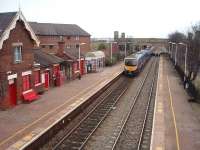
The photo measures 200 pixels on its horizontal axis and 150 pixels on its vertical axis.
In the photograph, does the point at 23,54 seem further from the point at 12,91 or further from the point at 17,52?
the point at 12,91

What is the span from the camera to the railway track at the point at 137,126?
17.8m

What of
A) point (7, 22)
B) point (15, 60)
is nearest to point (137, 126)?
point (15, 60)

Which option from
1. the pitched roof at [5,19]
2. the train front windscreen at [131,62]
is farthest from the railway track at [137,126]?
the train front windscreen at [131,62]

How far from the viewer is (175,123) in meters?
21.5

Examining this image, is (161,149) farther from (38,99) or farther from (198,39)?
(198,39)

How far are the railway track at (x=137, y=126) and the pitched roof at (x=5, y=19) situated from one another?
1010 centimetres

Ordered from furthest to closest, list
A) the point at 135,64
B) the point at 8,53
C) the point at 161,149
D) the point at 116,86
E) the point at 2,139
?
the point at 135,64, the point at 116,86, the point at 8,53, the point at 2,139, the point at 161,149

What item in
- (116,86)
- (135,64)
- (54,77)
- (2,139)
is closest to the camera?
(2,139)

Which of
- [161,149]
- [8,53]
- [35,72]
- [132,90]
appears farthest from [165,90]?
[161,149]

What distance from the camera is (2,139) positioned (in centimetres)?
1725

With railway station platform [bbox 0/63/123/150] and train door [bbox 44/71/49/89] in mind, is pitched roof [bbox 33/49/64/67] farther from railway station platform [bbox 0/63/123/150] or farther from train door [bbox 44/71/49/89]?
railway station platform [bbox 0/63/123/150]

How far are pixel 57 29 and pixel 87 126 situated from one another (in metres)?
53.7

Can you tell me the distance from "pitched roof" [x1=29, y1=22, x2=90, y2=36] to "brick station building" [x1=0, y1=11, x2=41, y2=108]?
37964mm

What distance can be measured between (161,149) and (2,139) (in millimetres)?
7669
